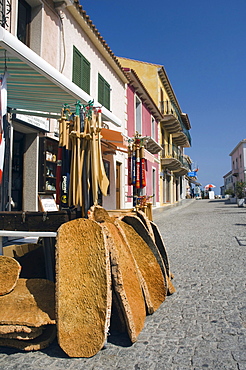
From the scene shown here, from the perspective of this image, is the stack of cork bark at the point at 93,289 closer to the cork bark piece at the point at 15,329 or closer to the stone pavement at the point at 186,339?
the stone pavement at the point at 186,339

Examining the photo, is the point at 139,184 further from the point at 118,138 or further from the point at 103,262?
the point at 103,262

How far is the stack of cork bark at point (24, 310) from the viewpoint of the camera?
93.0 inches

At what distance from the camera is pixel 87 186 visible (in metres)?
3.47

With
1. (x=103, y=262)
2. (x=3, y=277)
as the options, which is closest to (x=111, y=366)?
(x=103, y=262)

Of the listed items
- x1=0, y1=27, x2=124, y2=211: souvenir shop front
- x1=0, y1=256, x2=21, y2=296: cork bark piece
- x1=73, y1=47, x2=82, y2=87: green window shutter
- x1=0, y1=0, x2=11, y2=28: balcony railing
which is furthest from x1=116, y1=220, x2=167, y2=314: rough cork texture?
x1=73, y1=47, x2=82, y2=87: green window shutter

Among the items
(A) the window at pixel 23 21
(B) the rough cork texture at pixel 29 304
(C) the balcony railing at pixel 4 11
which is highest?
(A) the window at pixel 23 21

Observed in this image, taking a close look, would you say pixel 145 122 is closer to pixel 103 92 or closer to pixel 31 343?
pixel 103 92

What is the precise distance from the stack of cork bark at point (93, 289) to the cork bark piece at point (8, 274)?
0.54 metres

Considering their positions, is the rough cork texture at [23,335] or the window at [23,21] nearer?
the rough cork texture at [23,335]

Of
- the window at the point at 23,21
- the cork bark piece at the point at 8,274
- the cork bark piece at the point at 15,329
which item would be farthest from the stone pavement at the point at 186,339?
the window at the point at 23,21

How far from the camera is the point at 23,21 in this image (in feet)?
22.7

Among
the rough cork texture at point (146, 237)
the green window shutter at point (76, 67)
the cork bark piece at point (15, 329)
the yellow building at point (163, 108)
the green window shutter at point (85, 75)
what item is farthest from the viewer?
the yellow building at point (163, 108)

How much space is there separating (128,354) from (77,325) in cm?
42

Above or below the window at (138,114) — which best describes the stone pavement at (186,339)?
below
